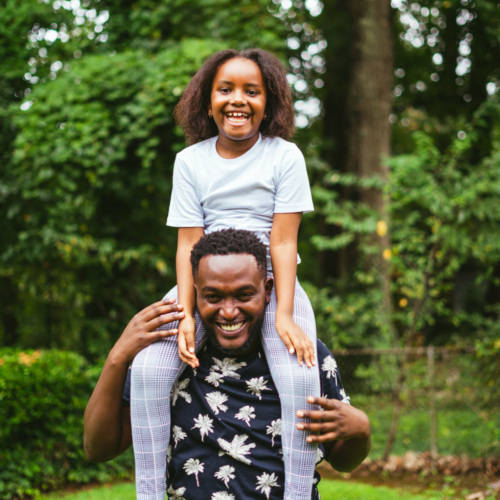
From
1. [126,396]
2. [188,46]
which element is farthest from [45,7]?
[126,396]

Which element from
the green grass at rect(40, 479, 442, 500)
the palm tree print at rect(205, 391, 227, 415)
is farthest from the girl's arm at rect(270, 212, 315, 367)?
the green grass at rect(40, 479, 442, 500)

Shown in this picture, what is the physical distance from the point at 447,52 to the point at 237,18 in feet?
22.1

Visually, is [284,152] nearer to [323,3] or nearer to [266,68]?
[266,68]

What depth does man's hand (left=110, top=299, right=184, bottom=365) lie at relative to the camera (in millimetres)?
2412

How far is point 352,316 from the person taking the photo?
26.0ft

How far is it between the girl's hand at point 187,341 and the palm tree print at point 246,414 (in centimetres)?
Answer: 27

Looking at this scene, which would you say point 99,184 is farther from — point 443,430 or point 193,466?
point 443,430

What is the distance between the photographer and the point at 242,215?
8.42ft

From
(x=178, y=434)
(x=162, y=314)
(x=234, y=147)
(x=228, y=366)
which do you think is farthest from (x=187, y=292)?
(x=234, y=147)

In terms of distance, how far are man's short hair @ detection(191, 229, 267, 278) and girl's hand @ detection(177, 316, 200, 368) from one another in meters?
0.20

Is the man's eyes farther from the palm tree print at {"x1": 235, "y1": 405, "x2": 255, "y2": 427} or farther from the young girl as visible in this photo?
the palm tree print at {"x1": 235, "y1": 405, "x2": 255, "y2": 427}

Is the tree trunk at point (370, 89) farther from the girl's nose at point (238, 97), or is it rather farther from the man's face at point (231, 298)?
the man's face at point (231, 298)

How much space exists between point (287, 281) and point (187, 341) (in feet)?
1.52

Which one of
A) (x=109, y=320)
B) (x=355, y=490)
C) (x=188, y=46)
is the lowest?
(x=355, y=490)
